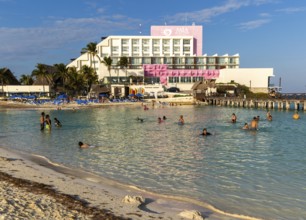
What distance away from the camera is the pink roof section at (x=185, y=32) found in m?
120

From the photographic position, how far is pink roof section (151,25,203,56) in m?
120

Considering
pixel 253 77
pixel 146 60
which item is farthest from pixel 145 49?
pixel 253 77

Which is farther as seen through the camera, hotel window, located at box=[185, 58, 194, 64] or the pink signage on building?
hotel window, located at box=[185, 58, 194, 64]

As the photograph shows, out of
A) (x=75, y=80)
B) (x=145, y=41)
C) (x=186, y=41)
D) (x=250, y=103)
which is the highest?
(x=186, y=41)

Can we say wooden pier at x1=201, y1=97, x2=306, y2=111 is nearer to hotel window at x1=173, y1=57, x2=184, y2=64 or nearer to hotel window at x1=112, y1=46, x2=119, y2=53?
hotel window at x1=173, y1=57, x2=184, y2=64

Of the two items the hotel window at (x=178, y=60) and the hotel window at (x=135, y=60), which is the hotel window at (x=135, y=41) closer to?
the hotel window at (x=135, y=60)

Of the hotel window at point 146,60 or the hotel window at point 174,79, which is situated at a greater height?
the hotel window at point 146,60

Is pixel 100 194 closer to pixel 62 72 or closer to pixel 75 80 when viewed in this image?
pixel 75 80

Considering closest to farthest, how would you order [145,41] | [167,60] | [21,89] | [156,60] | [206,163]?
[206,163], [21,89], [167,60], [156,60], [145,41]

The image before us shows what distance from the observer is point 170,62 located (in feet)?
366

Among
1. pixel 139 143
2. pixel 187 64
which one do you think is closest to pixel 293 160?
pixel 139 143

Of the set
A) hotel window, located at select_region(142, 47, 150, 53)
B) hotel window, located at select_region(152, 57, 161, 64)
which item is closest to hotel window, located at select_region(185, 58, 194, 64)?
hotel window, located at select_region(152, 57, 161, 64)

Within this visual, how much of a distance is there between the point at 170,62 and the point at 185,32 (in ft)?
56.5

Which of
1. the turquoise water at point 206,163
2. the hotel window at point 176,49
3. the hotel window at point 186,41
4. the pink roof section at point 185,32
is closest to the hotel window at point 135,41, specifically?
the pink roof section at point 185,32
